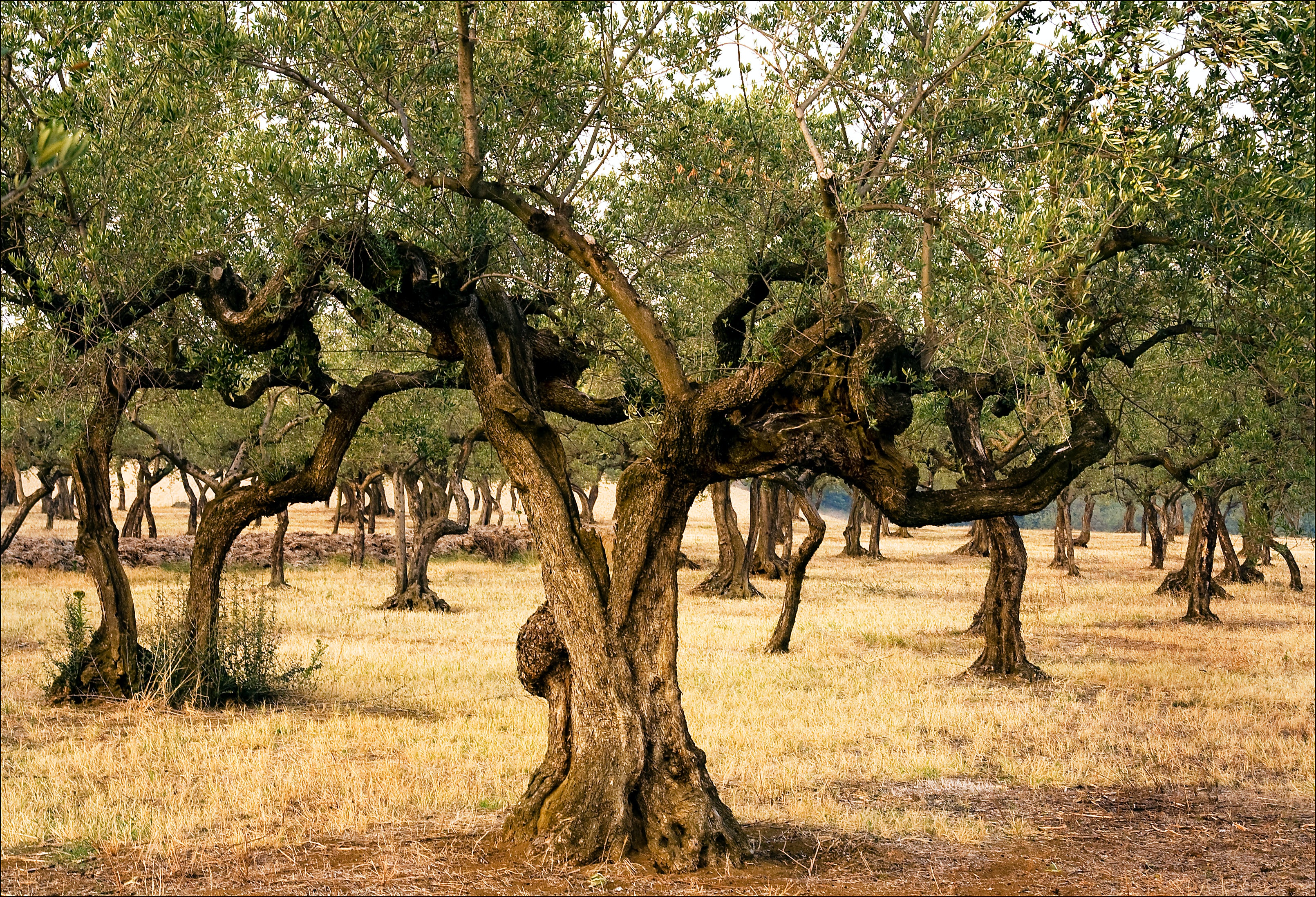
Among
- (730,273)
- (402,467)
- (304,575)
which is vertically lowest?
(304,575)

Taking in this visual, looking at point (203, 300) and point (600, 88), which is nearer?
point (600, 88)

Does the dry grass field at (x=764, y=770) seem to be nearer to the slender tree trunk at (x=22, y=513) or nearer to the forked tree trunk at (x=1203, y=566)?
the slender tree trunk at (x=22, y=513)

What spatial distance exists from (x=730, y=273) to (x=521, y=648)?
5.85 meters

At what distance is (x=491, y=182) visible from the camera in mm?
9734

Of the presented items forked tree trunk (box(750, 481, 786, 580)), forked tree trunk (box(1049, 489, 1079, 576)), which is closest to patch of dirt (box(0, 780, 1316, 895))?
forked tree trunk (box(750, 481, 786, 580))

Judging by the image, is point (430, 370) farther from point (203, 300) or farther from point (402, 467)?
point (402, 467)

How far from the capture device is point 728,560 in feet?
121

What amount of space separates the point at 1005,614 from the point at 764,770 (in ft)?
30.6

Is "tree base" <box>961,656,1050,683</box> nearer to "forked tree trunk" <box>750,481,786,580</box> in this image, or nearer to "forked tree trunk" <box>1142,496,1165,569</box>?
"forked tree trunk" <box>750,481,786,580</box>

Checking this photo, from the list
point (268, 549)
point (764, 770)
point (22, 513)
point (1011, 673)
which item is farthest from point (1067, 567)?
point (22, 513)

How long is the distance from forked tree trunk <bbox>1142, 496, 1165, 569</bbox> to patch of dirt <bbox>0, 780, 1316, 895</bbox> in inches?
1639

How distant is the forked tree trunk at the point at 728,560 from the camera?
36.2 meters

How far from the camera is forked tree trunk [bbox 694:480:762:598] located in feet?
119

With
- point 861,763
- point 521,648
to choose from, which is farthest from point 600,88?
point 861,763
